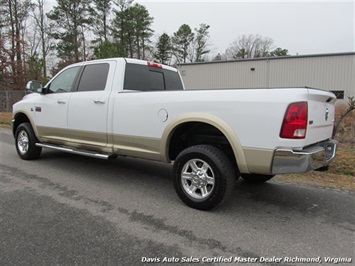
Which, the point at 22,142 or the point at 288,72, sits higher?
the point at 288,72

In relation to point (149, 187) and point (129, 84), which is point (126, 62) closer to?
point (129, 84)

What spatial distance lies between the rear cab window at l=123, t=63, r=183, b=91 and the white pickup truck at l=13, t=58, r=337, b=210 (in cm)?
2

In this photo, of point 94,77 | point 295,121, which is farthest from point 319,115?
point 94,77

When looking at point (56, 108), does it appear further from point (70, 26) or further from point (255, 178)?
point (70, 26)

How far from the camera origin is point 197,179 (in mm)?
3527

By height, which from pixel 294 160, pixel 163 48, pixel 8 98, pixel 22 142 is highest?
pixel 163 48

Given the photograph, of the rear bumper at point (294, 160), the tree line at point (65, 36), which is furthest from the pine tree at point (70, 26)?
the rear bumper at point (294, 160)

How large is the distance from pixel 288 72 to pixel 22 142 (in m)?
21.3

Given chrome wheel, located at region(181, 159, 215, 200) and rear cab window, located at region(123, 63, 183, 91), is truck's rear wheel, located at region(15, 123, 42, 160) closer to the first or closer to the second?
rear cab window, located at region(123, 63, 183, 91)

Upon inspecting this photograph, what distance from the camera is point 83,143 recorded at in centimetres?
482

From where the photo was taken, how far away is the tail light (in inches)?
111

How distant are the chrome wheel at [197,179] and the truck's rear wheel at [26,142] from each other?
3.90 m

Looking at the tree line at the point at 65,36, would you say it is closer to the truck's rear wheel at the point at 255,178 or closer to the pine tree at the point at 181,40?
the pine tree at the point at 181,40

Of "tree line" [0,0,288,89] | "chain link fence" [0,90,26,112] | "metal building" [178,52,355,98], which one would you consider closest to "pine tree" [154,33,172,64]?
"tree line" [0,0,288,89]
